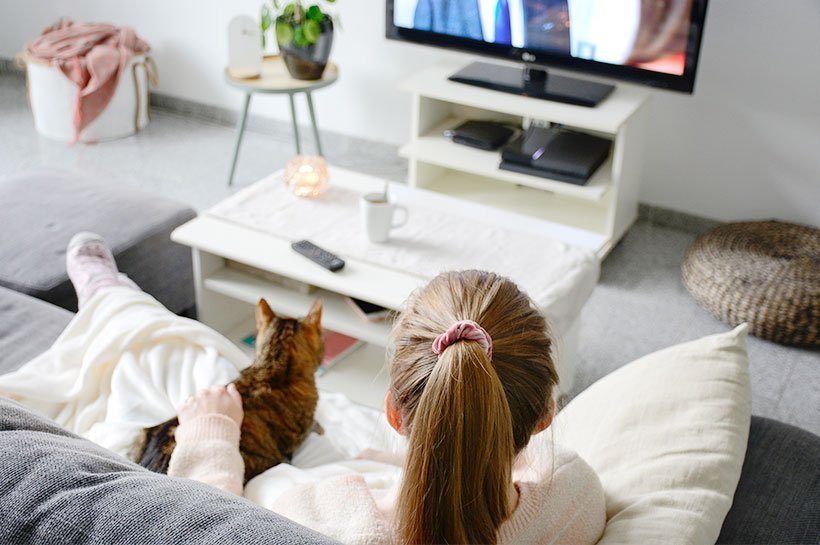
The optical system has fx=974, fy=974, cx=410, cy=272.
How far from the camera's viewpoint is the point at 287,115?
4.13 m

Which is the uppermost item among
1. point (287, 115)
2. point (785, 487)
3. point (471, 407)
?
point (471, 407)

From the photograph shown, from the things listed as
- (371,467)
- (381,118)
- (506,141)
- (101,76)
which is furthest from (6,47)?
(371,467)

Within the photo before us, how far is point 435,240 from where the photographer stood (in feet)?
8.05

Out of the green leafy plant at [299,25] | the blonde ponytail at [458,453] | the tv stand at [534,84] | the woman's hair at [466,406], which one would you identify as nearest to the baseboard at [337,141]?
the tv stand at [534,84]

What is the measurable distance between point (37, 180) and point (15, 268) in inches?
19.4

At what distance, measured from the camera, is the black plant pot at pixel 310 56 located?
3424mm

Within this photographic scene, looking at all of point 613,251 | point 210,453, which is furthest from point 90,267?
point 613,251

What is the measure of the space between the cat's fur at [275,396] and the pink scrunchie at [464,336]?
26.2 inches

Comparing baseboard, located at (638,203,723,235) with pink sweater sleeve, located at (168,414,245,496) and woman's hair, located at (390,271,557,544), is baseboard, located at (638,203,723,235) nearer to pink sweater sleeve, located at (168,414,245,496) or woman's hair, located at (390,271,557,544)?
pink sweater sleeve, located at (168,414,245,496)

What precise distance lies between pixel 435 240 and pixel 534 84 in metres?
1.07

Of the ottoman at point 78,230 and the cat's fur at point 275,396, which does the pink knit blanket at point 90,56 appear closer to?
the ottoman at point 78,230

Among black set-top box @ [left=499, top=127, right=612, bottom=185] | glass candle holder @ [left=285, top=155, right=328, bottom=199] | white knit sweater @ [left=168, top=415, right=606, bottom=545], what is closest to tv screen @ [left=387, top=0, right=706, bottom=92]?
black set-top box @ [left=499, top=127, right=612, bottom=185]

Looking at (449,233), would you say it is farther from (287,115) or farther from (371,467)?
(287,115)

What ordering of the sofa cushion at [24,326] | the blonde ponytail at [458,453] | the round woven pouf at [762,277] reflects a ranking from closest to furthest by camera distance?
the blonde ponytail at [458,453] < the sofa cushion at [24,326] < the round woven pouf at [762,277]
